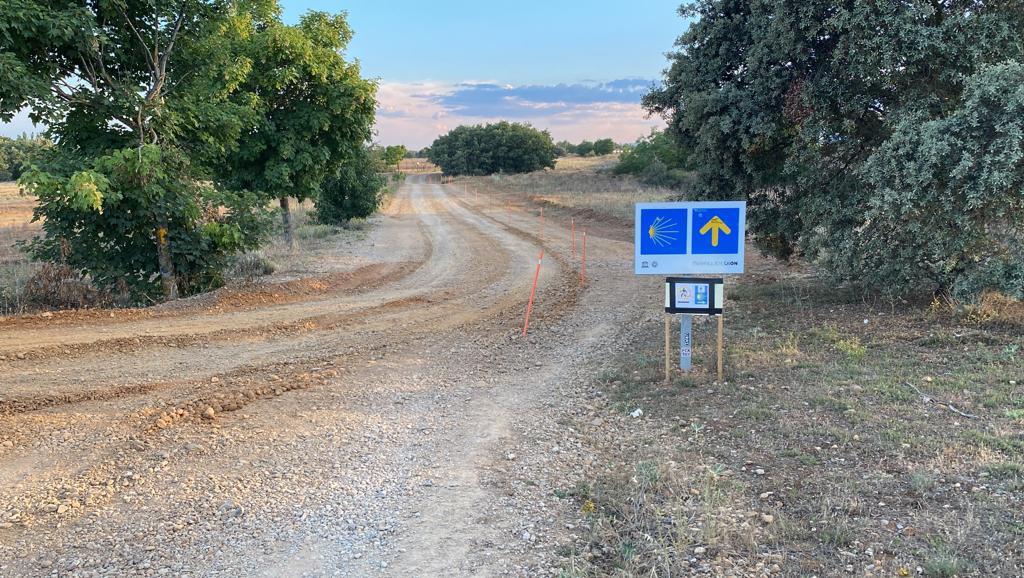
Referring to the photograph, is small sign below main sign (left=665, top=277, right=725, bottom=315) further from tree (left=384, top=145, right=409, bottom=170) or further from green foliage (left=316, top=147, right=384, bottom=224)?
tree (left=384, top=145, right=409, bottom=170)

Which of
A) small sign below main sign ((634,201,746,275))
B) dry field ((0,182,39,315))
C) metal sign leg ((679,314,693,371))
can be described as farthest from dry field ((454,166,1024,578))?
dry field ((0,182,39,315))

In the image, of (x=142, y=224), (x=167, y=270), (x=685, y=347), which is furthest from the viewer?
(x=167, y=270)

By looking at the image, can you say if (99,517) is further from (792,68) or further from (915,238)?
(792,68)

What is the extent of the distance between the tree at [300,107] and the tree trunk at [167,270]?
2.81 metres

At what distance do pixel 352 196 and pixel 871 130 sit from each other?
21.4 m

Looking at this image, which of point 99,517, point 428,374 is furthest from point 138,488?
point 428,374

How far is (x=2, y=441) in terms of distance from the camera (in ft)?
18.2

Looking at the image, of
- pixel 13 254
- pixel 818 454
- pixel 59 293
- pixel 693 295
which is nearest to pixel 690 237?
pixel 693 295

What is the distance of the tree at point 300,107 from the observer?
47.2 feet

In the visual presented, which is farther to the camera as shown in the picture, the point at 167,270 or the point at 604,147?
the point at 604,147

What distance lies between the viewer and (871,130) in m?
9.05

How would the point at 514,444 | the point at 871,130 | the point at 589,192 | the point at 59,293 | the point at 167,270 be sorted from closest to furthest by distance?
the point at 514,444 < the point at 871,130 < the point at 167,270 < the point at 59,293 < the point at 589,192

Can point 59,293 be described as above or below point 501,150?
below

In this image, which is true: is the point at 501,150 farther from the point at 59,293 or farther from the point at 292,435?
the point at 292,435
